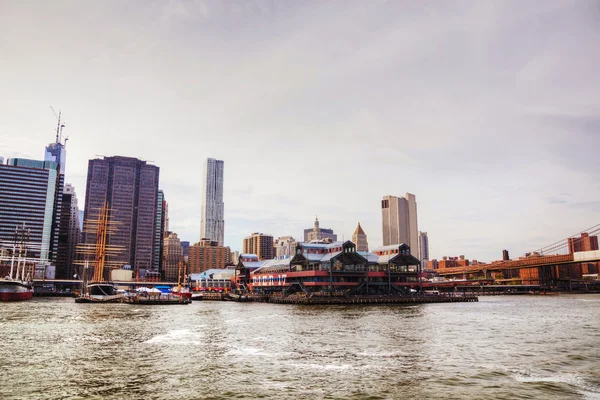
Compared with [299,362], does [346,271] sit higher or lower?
higher

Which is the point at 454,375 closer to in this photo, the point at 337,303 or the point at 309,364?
the point at 309,364

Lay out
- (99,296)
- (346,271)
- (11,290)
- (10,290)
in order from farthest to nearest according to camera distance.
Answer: (346,271) < (99,296) < (11,290) < (10,290)

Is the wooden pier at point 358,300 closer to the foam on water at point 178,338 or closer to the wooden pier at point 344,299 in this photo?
the wooden pier at point 344,299

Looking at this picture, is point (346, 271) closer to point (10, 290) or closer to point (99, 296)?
point (99, 296)

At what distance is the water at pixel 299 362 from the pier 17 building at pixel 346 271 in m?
80.2

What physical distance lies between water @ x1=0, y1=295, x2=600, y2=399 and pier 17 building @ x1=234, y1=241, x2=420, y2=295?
80170 millimetres

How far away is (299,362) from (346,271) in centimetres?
11114

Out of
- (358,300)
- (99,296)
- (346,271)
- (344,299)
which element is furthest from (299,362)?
(99,296)

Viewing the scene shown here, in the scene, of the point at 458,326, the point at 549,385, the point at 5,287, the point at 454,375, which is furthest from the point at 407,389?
the point at 5,287

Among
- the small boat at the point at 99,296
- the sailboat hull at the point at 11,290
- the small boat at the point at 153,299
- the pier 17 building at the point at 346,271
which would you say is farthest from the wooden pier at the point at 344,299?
the sailboat hull at the point at 11,290

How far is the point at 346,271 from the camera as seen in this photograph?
152 m

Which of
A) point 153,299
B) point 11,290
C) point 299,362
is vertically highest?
point 11,290

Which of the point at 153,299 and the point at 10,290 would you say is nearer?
the point at 153,299

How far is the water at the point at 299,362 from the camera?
106 ft
